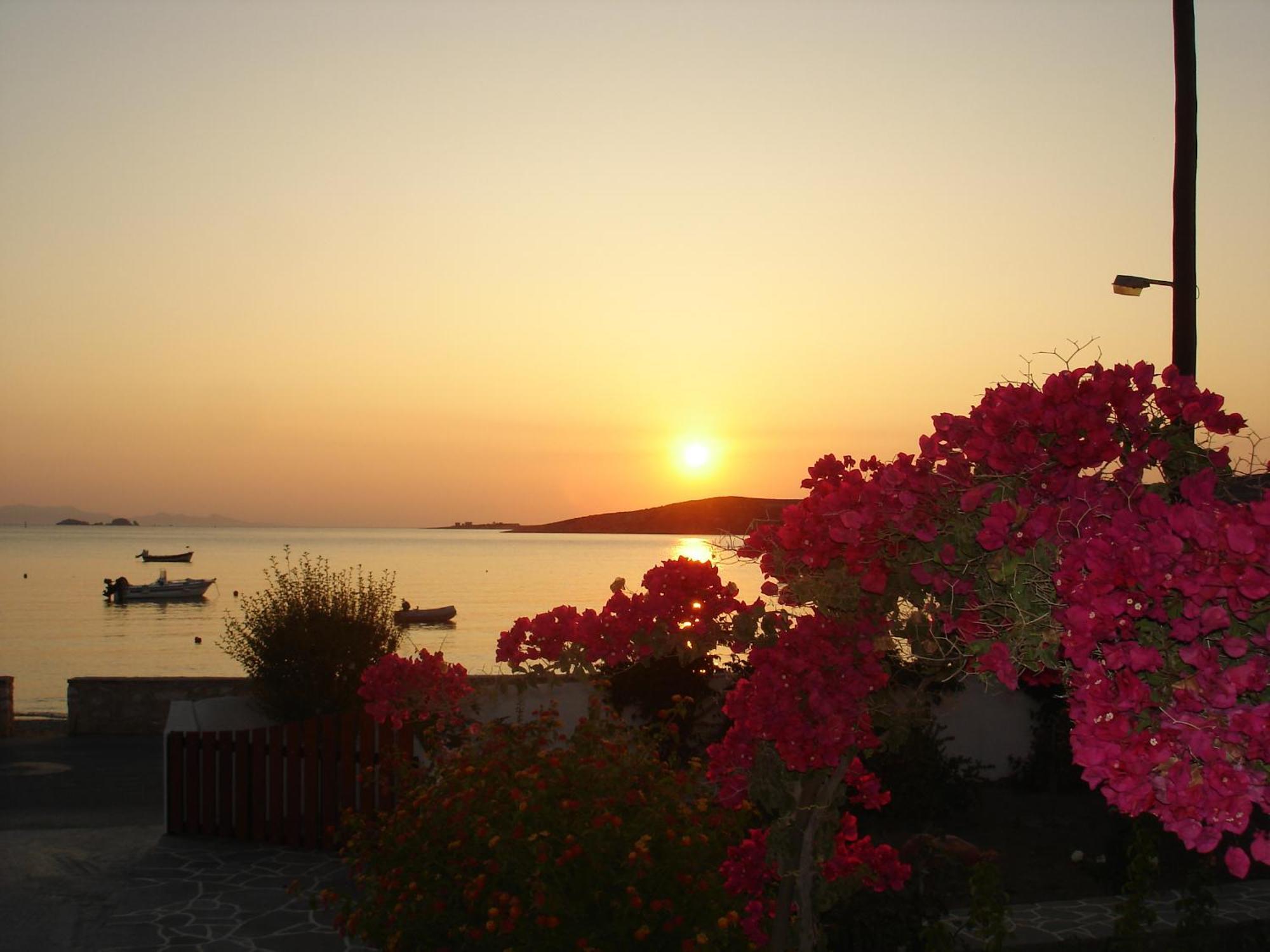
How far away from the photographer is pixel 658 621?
16.8 feet

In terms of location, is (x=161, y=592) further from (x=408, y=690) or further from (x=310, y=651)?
(x=408, y=690)

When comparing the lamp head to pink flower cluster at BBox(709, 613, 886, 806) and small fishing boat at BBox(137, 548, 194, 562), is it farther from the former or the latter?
small fishing boat at BBox(137, 548, 194, 562)

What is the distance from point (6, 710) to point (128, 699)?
1.52m

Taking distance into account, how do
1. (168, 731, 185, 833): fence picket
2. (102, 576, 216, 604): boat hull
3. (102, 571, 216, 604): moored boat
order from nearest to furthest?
(168, 731, 185, 833): fence picket → (102, 571, 216, 604): moored boat → (102, 576, 216, 604): boat hull

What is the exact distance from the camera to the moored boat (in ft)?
286

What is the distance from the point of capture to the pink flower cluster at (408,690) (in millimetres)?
8203

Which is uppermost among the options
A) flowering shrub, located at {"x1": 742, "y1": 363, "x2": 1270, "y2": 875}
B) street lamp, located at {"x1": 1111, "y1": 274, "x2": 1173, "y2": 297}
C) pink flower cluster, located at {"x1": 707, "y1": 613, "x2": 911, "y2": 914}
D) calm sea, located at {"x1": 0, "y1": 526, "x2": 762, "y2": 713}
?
street lamp, located at {"x1": 1111, "y1": 274, "x2": 1173, "y2": 297}

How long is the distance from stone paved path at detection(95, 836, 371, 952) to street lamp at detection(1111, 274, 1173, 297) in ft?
26.0

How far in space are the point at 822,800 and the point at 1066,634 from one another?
1.98 meters

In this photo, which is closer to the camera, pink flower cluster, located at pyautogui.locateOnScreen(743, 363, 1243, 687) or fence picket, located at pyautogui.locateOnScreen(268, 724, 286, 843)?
pink flower cluster, located at pyautogui.locateOnScreen(743, 363, 1243, 687)

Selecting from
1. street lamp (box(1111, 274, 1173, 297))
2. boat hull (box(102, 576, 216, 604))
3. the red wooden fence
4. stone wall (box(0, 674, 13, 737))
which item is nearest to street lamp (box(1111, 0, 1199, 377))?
street lamp (box(1111, 274, 1173, 297))

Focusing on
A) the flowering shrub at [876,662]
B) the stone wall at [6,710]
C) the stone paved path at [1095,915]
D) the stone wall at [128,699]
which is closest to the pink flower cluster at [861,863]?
the flowering shrub at [876,662]

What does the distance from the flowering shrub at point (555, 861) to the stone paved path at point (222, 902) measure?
1.32m

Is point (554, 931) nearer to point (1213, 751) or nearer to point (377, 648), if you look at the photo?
point (1213, 751)
